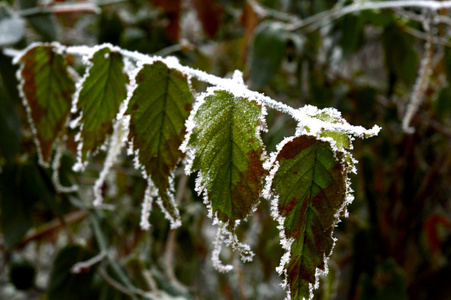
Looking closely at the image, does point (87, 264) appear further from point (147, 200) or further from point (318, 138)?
point (318, 138)

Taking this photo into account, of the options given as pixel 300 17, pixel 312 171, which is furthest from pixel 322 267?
pixel 300 17

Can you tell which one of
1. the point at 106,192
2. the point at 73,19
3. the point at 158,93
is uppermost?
the point at 73,19

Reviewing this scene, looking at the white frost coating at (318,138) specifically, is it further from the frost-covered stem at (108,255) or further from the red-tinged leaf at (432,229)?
the red-tinged leaf at (432,229)

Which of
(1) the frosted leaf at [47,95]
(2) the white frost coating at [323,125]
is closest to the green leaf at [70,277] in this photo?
(1) the frosted leaf at [47,95]

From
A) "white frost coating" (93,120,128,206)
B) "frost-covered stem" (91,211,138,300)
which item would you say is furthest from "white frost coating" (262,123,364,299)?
"frost-covered stem" (91,211,138,300)

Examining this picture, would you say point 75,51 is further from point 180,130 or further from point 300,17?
point 300,17

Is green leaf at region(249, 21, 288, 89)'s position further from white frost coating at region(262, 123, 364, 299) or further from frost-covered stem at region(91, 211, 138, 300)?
white frost coating at region(262, 123, 364, 299)
